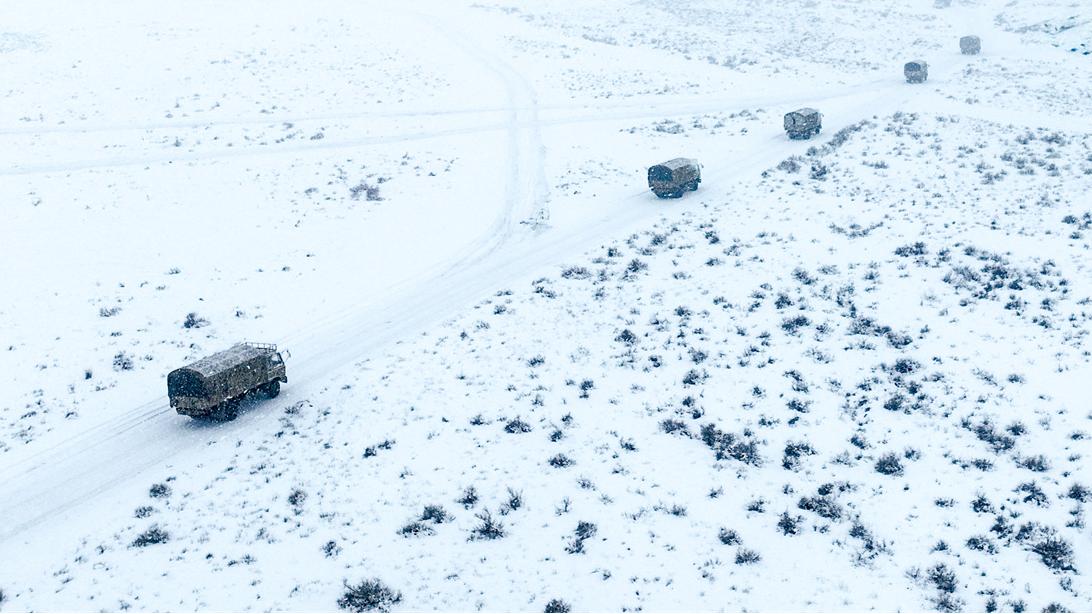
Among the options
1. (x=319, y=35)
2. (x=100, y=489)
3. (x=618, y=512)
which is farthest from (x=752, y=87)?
(x=100, y=489)

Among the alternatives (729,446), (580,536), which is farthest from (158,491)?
(729,446)

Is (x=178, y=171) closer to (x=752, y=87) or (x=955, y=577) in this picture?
(x=955, y=577)

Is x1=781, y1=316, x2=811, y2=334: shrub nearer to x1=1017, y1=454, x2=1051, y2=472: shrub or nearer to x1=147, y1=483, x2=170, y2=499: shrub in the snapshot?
x1=1017, y1=454, x2=1051, y2=472: shrub

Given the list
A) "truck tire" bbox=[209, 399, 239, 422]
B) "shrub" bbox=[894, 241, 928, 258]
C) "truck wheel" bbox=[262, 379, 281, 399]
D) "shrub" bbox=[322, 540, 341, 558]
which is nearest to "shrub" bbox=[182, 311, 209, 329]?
"truck wheel" bbox=[262, 379, 281, 399]

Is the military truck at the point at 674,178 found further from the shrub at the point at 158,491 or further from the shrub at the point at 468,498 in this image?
the shrub at the point at 158,491

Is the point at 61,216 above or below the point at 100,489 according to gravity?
above
